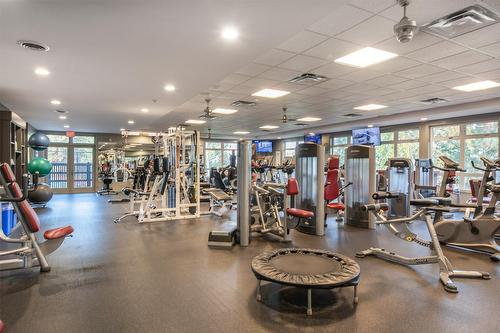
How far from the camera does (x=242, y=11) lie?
107 inches

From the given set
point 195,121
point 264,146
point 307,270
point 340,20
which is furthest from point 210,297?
point 264,146

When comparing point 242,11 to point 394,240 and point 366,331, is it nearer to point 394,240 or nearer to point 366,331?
point 366,331

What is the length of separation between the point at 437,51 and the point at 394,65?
2.32ft

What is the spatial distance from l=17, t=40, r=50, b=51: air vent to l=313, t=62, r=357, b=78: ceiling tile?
3972 millimetres

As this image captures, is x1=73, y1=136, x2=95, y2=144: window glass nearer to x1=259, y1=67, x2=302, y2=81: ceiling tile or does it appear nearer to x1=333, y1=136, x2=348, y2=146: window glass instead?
x1=259, y1=67, x2=302, y2=81: ceiling tile

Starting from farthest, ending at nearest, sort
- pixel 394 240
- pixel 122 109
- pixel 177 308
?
pixel 122 109, pixel 394 240, pixel 177 308

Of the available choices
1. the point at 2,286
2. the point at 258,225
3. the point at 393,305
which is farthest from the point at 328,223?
the point at 2,286

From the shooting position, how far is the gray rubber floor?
7.53ft

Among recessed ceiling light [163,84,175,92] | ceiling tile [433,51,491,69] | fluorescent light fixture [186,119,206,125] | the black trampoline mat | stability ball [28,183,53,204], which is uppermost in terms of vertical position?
ceiling tile [433,51,491,69]

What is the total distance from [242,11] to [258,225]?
347 centimetres

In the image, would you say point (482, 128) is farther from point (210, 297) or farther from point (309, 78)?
point (210, 297)

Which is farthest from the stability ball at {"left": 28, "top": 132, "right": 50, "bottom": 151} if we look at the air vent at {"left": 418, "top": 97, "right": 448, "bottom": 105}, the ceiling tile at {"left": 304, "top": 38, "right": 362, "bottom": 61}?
the air vent at {"left": 418, "top": 97, "right": 448, "bottom": 105}

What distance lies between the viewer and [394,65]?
4.83 m

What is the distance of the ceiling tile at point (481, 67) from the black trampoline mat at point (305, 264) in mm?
4257
